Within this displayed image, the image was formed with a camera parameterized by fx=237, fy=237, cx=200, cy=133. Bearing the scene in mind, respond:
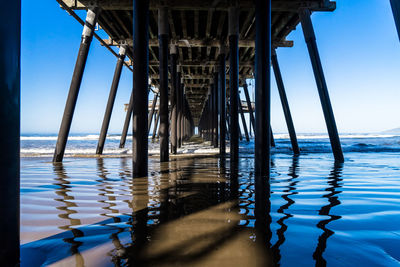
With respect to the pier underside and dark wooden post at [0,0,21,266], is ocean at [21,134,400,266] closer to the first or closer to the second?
dark wooden post at [0,0,21,266]

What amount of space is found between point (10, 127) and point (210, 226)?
132cm

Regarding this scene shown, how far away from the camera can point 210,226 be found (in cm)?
170

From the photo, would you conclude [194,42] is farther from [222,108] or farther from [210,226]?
[210,226]

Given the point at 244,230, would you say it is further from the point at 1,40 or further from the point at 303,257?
the point at 1,40

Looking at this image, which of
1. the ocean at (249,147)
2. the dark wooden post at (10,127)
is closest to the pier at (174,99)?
the dark wooden post at (10,127)

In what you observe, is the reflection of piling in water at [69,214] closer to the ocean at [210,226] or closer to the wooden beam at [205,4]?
the ocean at [210,226]

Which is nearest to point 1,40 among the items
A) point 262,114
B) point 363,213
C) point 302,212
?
point 302,212

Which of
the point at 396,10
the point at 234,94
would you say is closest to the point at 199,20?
the point at 234,94

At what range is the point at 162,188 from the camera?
3.03 meters

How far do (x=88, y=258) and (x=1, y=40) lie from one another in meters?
1.13

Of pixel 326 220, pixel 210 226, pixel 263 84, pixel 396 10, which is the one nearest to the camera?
pixel 210 226


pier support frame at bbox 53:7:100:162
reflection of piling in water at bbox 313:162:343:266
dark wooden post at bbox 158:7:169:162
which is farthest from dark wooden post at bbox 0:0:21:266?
pier support frame at bbox 53:7:100:162

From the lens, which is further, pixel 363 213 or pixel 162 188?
pixel 162 188

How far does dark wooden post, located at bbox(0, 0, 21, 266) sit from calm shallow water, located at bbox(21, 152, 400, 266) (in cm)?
21
